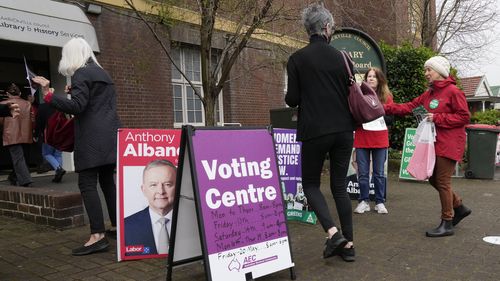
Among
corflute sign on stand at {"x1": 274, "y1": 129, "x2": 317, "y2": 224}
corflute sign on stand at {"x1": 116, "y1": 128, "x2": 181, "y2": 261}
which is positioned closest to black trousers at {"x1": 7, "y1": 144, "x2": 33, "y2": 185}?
corflute sign on stand at {"x1": 116, "y1": 128, "x2": 181, "y2": 261}

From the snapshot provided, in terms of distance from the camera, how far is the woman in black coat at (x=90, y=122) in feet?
13.2

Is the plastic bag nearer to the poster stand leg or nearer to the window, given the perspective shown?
the poster stand leg

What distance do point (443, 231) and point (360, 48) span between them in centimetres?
392

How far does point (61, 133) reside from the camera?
14.3 ft

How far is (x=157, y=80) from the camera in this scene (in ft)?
36.0

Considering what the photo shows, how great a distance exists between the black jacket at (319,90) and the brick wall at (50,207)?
2.85 m

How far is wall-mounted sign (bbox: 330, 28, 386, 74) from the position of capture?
7.60 m

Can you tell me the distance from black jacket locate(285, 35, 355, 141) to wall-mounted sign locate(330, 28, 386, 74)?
13.2 ft

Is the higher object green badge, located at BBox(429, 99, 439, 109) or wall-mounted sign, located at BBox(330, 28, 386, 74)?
wall-mounted sign, located at BBox(330, 28, 386, 74)

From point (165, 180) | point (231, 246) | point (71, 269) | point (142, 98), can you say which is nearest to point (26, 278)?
point (71, 269)

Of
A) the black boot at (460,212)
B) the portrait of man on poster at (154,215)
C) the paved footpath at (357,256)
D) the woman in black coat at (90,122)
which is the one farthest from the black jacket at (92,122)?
the black boot at (460,212)

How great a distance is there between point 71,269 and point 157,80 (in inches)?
300

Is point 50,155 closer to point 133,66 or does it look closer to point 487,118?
point 133,66

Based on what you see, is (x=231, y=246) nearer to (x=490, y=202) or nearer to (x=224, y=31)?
(x=490, y=202)
